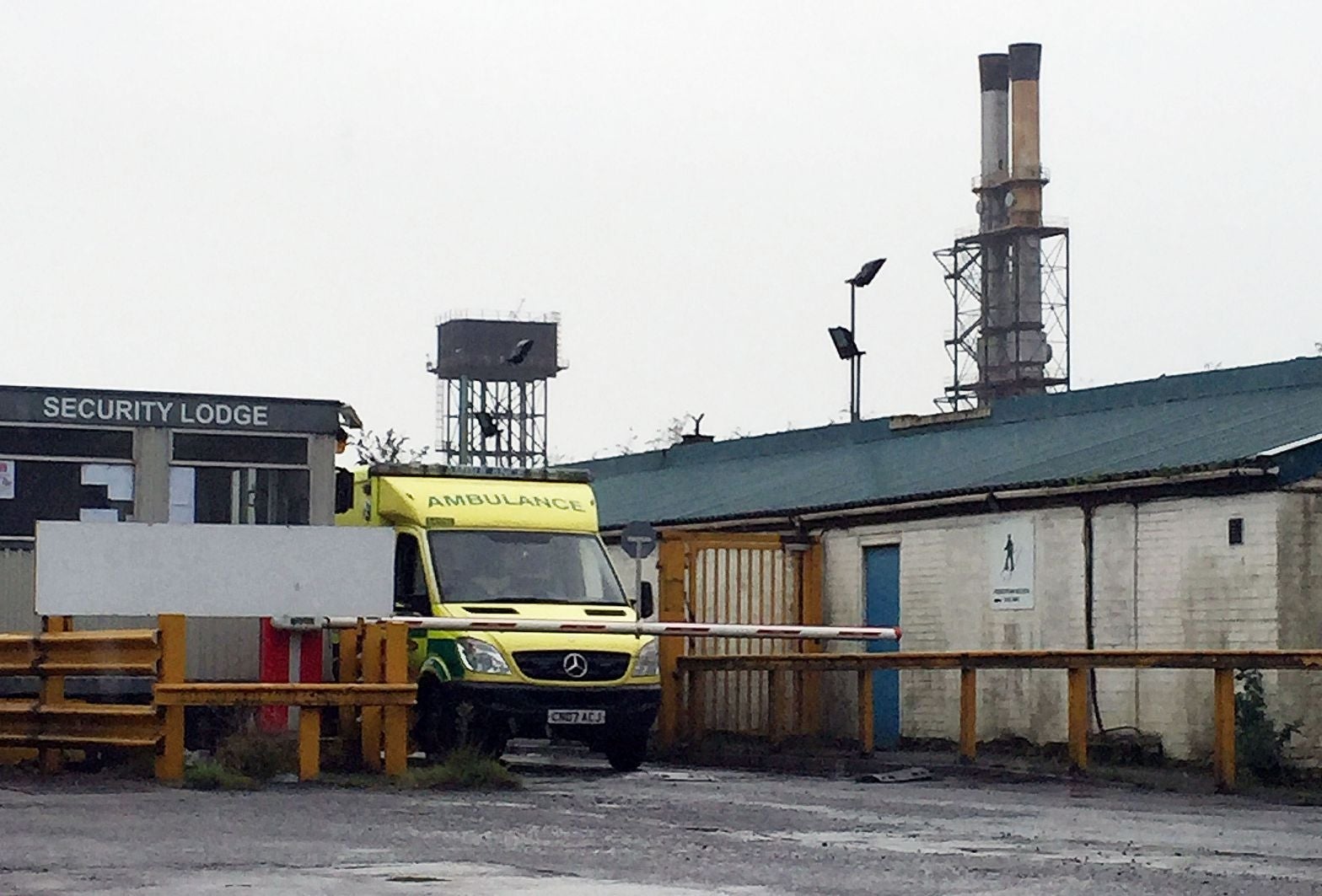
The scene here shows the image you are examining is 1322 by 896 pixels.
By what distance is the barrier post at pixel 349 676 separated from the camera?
18.9 m

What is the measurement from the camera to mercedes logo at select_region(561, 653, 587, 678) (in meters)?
20.9

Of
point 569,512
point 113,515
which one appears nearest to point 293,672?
point 113,515

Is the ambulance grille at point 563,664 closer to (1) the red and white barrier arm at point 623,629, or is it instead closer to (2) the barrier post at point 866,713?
(1) the red and white barrier arm at point 623,629

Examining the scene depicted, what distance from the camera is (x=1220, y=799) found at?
1756cm

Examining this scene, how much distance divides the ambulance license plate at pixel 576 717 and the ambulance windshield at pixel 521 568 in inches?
47.4

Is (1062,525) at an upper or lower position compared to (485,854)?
upper

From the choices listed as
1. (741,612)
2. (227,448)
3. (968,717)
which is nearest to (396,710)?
(227,448)

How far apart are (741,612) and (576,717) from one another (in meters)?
6.31

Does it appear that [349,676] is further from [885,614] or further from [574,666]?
[885,614]

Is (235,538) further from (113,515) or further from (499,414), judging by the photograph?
(499,414)

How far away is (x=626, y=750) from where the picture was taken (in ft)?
70.2

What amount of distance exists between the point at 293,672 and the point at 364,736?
2.45ft

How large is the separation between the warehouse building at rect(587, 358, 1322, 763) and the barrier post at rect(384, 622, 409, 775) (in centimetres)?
689

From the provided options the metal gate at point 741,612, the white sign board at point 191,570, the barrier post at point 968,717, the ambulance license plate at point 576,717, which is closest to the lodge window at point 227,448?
the white sign board at point 191,570
